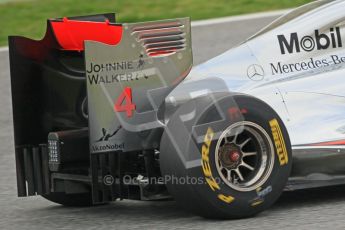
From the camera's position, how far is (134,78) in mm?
5809

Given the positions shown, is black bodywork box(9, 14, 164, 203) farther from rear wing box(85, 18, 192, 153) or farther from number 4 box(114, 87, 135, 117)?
number 4 box(114, 87, 135, 117)

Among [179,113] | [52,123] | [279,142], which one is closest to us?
[179,113]

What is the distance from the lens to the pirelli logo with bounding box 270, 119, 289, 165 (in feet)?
18.8

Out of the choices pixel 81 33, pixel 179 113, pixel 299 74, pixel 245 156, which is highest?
pixel 81 33

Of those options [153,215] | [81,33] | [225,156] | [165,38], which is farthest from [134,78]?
[153,215]

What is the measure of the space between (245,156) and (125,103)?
77 centimetres

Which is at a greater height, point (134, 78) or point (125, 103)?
point (134, 78)

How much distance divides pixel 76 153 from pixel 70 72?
23.1 inches

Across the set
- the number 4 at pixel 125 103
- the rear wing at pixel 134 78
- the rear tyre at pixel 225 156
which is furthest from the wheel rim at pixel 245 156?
the number 4 at pixel 125 103

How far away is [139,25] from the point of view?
19.0 feet

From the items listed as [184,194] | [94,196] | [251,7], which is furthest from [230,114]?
[251,7]

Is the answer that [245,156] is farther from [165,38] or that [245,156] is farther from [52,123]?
[52,123]

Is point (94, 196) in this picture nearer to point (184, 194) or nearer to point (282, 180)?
point (184, 194)

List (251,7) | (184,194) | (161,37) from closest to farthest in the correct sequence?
(184,194) < (161,37) < (251,7)
